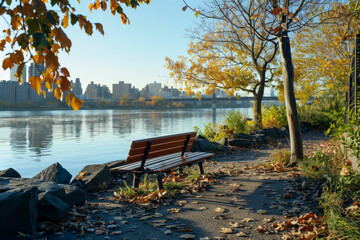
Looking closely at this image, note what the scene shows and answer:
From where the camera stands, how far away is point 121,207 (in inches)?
211

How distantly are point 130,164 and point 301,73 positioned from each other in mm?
14195

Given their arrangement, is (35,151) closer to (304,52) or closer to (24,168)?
(24,168)

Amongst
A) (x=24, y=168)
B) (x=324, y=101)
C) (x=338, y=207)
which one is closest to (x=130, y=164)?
(x=338, y=207)

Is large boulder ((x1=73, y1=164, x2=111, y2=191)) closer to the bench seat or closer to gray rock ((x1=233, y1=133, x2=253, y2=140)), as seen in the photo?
the bench seat

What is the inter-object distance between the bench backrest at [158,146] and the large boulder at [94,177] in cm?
131

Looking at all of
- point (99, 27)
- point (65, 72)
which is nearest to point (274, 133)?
point (99, 27)

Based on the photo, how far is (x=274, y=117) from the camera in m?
16.3

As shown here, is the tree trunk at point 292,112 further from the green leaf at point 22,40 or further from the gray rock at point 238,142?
the green leaf at point 22,40

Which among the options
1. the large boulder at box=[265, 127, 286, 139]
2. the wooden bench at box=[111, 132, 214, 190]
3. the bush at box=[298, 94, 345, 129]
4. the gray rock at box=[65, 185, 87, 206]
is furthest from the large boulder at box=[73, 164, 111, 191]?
the bush at box=[298, 94, 345, 129]

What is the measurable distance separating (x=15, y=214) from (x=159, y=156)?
3228 millimetres

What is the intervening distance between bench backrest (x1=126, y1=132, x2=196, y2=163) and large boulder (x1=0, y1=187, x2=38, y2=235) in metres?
2.01

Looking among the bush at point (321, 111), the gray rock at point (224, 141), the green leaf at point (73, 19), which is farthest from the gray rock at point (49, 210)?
the bush at point (321, 111)

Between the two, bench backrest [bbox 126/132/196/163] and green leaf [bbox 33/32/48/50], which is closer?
green leaf [bbox 33/32/48/50]

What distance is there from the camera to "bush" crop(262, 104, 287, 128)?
1598 centimetres
